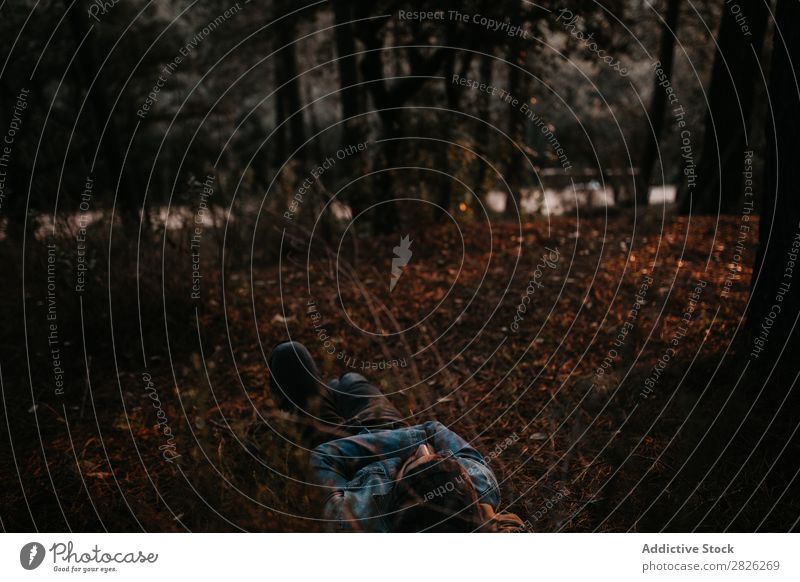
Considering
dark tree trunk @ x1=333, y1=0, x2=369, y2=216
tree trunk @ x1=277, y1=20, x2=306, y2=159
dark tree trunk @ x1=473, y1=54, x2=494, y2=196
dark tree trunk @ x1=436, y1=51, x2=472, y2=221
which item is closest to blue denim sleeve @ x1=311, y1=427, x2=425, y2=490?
dark tree trunk @ x1=436, y1=51, x2=472, y2=221

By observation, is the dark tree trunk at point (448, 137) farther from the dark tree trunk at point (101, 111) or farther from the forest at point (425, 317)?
the dark tree trunk at point (101, 111)

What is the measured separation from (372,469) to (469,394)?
1.15 meters

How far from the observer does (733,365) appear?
292cm

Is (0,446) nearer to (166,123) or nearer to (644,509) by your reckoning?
(644,509)

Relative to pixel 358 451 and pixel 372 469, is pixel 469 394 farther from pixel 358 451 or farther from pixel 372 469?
pixel 372 469

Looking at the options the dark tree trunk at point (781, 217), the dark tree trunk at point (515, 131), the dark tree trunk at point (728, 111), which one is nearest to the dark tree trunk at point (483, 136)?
the dark tree trunk at point (515, 131)

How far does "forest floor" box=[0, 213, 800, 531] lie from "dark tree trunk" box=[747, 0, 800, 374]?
0.81 feet

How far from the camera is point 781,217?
2.62m

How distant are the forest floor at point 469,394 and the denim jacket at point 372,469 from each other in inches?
6.3

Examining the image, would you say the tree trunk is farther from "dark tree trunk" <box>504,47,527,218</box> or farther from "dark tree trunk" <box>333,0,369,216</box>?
"dark tree trunk" <box>504,47,527,218</box>

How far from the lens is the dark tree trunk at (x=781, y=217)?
2490 mm

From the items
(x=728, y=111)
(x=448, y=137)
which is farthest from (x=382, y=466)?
(x=728, y=111)
